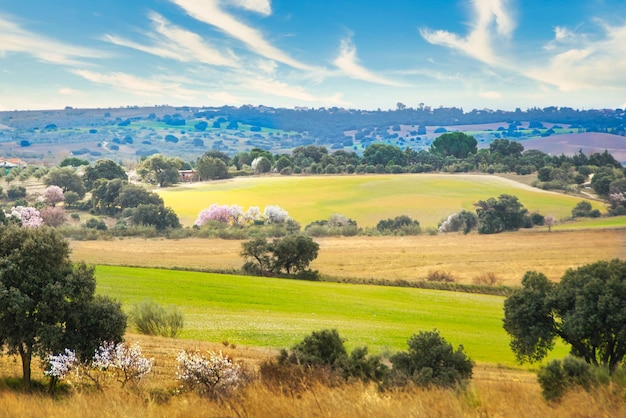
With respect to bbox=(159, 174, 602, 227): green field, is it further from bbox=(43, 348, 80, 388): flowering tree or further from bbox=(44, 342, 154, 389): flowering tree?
bbox=(43, 348, 80, 388): flowering tree

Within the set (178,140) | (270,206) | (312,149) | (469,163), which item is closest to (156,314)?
(270,206)

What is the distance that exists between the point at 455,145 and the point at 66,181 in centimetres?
8463

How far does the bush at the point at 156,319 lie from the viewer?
24.8 m

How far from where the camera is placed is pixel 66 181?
83.2 meters

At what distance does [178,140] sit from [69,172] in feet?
279

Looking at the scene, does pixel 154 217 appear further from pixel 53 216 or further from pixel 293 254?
pixel 293 254

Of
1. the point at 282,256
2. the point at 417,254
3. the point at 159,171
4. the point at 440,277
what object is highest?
the point at 159,171

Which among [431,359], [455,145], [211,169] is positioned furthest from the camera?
[455,145]

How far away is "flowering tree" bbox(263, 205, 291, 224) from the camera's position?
3068 inches

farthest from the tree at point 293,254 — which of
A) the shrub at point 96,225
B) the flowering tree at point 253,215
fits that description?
the shrub at point 96,225

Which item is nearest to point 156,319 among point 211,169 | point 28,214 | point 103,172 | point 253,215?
point 253,215

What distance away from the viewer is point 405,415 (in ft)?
20.6

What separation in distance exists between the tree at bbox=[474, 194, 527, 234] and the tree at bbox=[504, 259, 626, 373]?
44.3 meters

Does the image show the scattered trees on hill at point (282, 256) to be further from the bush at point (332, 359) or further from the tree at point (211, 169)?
the tree at point (211, 169)
